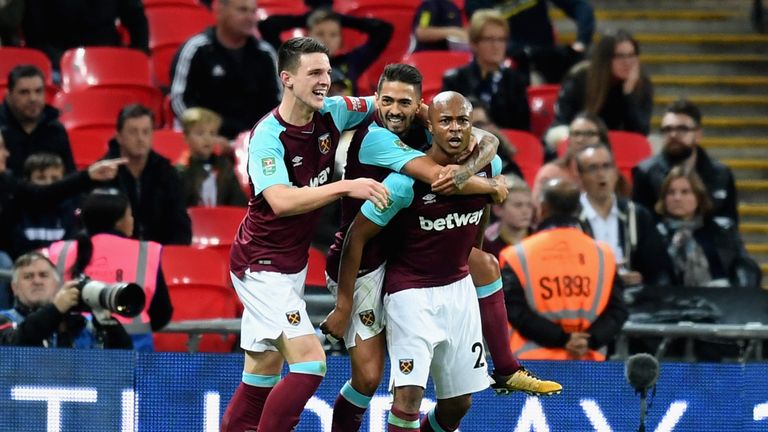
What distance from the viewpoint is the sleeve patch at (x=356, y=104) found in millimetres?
7031

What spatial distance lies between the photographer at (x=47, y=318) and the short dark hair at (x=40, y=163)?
151cm

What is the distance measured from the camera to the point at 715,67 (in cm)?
1386

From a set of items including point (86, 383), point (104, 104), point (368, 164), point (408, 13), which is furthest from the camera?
point (408, 13)

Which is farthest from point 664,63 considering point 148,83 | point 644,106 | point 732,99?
point 148,83

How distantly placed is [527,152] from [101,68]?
2913mm

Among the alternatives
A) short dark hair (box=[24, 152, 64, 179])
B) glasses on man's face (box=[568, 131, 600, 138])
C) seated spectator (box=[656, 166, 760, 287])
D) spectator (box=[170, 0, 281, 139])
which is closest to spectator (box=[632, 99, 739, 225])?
glasses on man's face (box=[568, 131, 600, 138])

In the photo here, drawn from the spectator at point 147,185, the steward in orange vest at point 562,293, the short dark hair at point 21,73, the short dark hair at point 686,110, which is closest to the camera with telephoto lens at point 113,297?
the steward in orange vest at point 562,293

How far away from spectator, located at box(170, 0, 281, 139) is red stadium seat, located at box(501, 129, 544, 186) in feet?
5.19

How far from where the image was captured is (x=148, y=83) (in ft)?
38.2

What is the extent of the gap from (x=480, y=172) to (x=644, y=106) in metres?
4.99

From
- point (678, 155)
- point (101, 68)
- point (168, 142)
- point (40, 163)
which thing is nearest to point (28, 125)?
point (40, 163)

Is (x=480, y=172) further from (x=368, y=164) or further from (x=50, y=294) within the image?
(x=50, y=294)

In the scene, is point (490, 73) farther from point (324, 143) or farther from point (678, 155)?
point (324, 143)

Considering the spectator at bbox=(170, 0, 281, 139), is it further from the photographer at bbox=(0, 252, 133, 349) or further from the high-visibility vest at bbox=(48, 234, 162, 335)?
the photographer at bbox=(0, 252, 133, 349)
